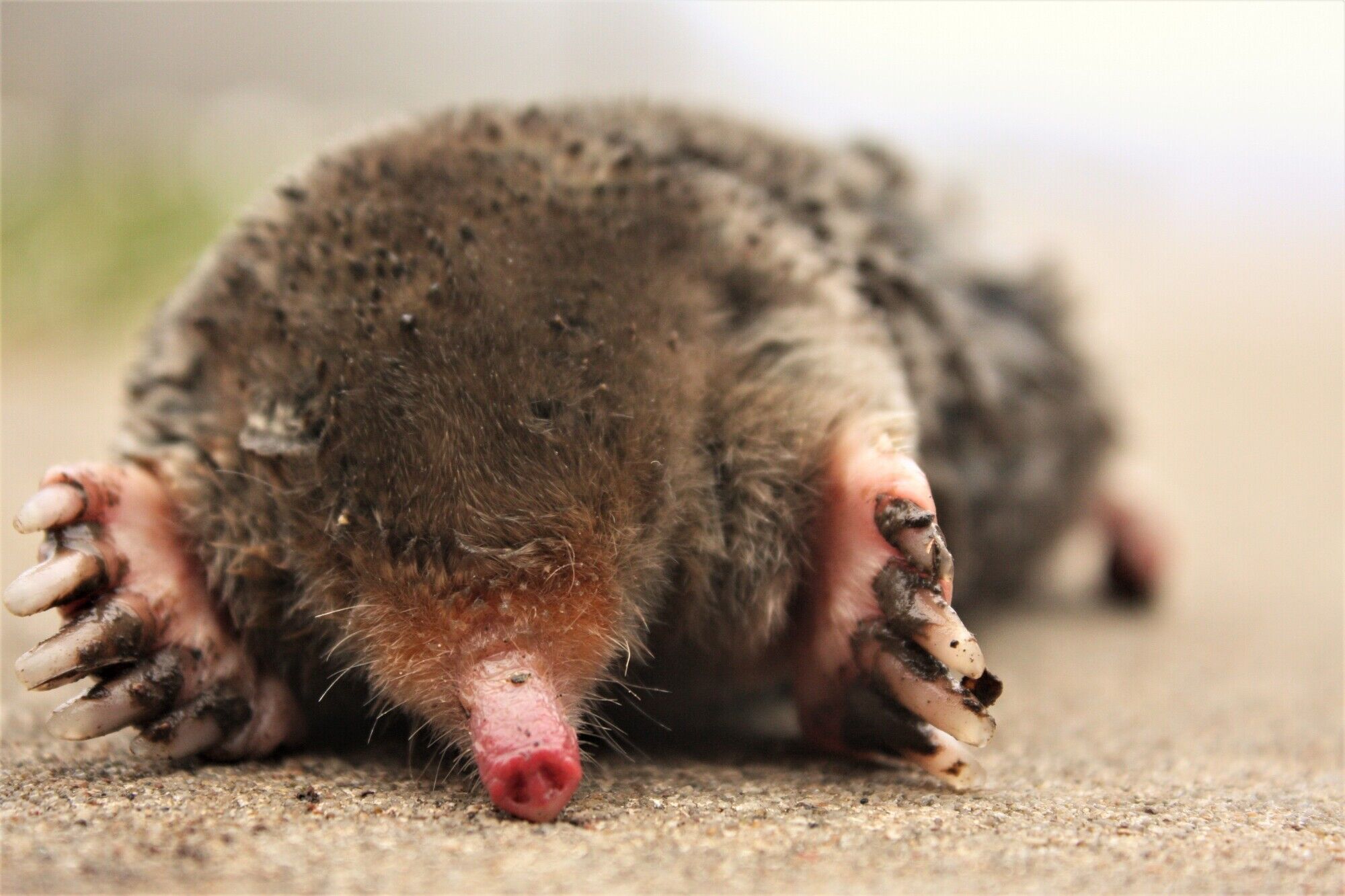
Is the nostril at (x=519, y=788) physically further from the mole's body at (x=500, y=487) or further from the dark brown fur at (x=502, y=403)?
the dark brown fur at (x=502, y=403)

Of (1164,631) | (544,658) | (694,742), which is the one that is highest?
(544,658)

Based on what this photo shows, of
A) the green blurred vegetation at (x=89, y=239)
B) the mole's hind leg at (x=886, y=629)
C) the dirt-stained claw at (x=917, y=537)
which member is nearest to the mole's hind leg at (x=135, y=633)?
the mole's hind leg at (x=886, y=629)

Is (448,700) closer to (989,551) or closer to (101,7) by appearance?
(989,551)

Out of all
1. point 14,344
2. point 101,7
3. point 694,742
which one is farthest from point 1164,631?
point 101,7

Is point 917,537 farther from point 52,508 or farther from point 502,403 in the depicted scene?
point 52,508

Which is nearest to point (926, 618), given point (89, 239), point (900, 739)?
point (900, 739)

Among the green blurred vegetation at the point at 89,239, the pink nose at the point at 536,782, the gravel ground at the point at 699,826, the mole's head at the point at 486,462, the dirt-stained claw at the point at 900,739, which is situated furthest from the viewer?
the green blurred vegetation at the point at 89,239

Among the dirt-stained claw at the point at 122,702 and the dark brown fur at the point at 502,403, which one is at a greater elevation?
the dark brown fur at the point at 502,403
